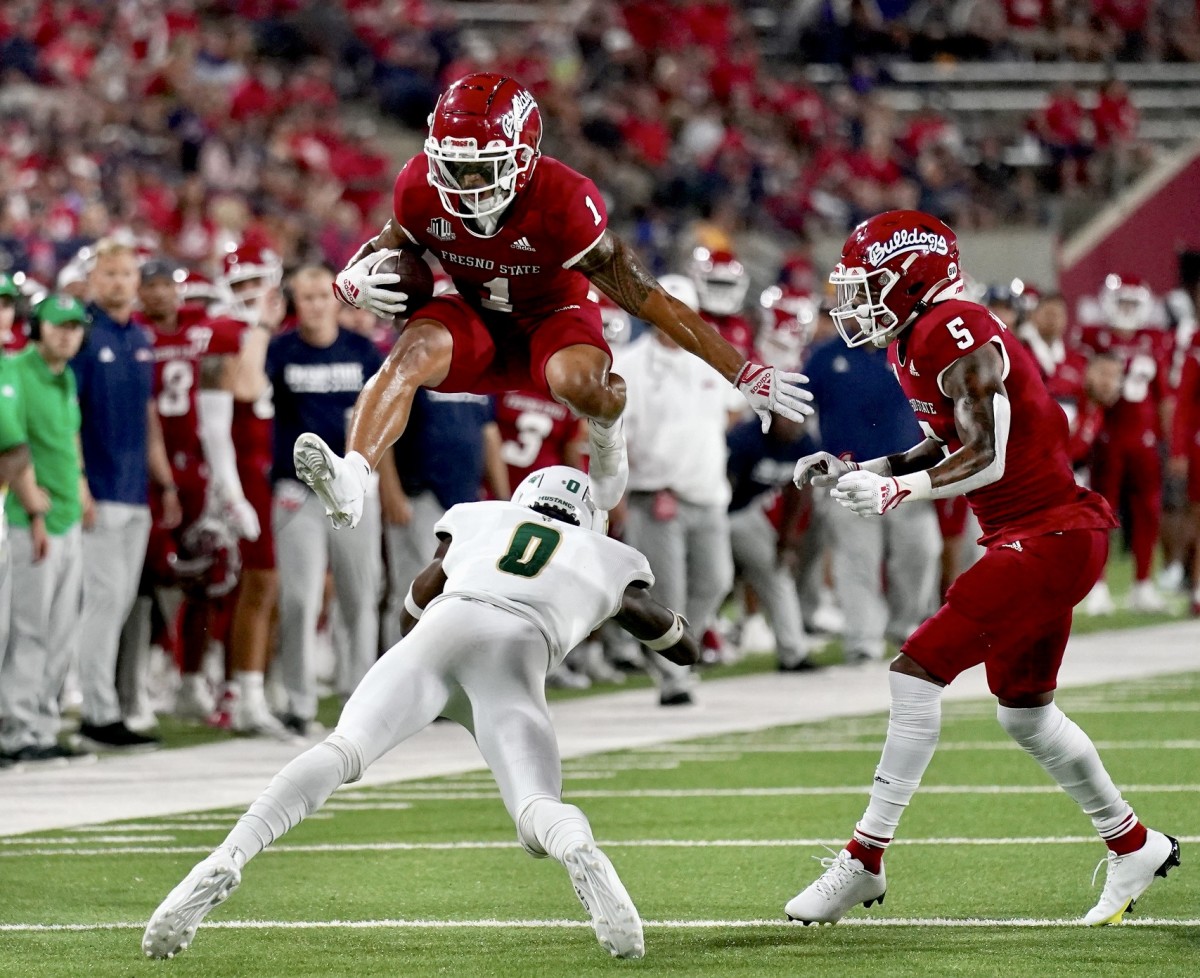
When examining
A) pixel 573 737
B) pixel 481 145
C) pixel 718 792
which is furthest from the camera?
pixel 573 737

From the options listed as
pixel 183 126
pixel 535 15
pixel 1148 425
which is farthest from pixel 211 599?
pixel 535 15

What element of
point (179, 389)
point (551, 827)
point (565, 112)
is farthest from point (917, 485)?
point (565, 112)

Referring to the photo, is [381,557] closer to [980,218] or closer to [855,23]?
[980,218]

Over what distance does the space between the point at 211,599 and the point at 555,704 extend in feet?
6.27

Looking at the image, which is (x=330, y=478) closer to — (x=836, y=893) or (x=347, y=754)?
(x=347, y=754)

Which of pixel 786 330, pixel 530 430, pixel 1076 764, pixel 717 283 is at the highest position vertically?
pixel 1076 764

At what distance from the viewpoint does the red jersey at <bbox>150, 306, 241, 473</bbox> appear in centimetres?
1043

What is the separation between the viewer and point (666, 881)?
6379mm

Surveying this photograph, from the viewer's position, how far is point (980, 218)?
21.3m

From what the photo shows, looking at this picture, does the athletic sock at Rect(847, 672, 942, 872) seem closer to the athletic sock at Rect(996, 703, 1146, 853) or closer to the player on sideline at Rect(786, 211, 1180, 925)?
the player on sideline at Rect(786, 211, 1180, 925)

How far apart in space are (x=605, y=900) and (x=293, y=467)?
491 centimetres

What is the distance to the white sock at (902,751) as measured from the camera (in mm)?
5691

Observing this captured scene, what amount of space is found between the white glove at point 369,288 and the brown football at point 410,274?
26 millimetres

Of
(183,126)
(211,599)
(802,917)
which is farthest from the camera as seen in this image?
(183,126)
